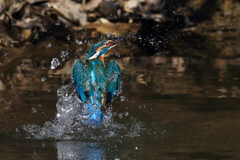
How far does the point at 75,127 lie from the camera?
520 centimetres

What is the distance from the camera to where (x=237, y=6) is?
12.2m

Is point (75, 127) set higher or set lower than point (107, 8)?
lower

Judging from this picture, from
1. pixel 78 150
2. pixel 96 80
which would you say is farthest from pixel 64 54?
pixel 78 150

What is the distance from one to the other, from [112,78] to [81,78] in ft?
0.92

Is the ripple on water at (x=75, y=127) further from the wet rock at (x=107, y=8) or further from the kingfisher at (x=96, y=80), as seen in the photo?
the wet rock at (x=107, y=8)

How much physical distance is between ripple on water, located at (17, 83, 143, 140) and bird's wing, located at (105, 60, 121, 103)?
0.65 feet

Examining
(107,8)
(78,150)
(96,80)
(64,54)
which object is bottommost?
(78,150)

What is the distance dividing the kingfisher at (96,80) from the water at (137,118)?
0.18 metres

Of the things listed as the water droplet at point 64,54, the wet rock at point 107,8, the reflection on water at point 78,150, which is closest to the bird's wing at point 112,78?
the reflection on water at point 78,150

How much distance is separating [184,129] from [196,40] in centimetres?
544

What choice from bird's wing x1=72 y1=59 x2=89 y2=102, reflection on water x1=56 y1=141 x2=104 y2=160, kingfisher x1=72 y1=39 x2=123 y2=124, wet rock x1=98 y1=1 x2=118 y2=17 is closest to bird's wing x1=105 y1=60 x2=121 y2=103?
kingfisher x1=72 y1=39 x2=123 y2=124

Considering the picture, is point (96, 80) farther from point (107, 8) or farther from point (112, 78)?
point (107, 8)

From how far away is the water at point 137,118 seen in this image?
4.44 metres

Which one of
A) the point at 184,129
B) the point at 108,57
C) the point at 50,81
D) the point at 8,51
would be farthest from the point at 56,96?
the point at 8,51
